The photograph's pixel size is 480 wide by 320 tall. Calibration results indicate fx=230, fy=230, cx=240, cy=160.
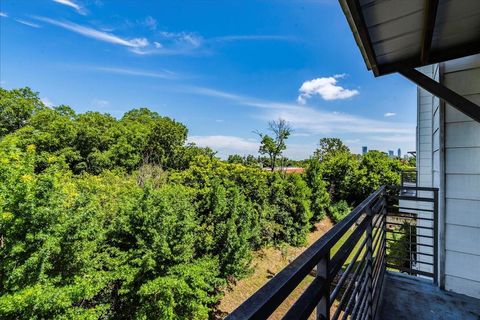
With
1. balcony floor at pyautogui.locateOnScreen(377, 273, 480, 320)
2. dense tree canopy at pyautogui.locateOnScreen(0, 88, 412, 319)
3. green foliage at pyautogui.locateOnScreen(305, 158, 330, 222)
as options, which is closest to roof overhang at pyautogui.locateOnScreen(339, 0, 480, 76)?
balcony floor at pyautogui.locateOnScreen(377, 273, 480, 320)

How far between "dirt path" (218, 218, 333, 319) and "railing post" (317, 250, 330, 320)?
7.44 meters

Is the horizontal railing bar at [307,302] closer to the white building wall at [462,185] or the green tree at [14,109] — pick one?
the white building wall at [462,185]

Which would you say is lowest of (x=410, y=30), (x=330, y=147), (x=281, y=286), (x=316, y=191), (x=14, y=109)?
(x=316, y=191)

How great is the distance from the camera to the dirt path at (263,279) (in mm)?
7541

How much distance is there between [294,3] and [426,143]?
219 inches

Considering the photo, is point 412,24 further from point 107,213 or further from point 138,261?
point 107,213

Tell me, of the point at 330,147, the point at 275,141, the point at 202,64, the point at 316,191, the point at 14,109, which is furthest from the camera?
the point at 330,147

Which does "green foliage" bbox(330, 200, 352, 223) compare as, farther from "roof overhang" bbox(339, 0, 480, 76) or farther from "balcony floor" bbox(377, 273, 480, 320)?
"roof overhang" bbox(339, 0, 480, 76)

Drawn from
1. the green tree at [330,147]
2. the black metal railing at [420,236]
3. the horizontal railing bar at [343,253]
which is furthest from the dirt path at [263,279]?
the green tree at [330,147]

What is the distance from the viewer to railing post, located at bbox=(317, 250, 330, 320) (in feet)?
2.04

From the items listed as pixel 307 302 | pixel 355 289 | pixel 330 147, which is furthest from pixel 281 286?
pixel 330 147

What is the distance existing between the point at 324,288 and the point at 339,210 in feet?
56.2

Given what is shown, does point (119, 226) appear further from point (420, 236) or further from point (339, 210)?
point (339, 210)

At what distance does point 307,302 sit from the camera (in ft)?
1.75
